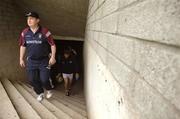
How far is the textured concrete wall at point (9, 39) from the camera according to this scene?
563 centimetres

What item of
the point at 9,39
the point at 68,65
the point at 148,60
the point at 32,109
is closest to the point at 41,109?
the point at 32,109

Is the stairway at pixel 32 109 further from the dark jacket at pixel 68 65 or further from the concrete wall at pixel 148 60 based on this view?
the concrete wall at pixel 148 60

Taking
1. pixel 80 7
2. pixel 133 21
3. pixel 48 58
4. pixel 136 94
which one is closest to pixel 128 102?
pixel 136 94

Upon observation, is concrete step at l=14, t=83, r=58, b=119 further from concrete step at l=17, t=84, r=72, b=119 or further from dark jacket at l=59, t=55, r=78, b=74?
dark jacket at l=59, t=55, r=78, b=74

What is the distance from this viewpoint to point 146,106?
2.56ft

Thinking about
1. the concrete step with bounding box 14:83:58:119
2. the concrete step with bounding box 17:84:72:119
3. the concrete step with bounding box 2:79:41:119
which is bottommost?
the concrete step with bounding box 17:84:72:119

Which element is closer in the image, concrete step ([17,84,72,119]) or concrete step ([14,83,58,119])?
concrete step ([14,83,58,119])

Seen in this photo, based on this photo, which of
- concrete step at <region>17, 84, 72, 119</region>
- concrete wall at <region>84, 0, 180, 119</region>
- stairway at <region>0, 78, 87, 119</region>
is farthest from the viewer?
concrete step at <region>17, 84, 72, 119</region>

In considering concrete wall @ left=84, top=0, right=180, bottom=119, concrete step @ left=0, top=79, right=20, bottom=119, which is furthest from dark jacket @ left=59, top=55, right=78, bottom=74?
concrete wall @ left=84, top=0, right=180, bottom=119

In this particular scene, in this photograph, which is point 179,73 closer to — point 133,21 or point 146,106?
point 146,106

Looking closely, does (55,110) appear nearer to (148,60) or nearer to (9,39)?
(9,39)

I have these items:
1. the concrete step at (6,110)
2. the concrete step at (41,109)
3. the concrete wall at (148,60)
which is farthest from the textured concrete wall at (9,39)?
the concrete wall at (148,60)

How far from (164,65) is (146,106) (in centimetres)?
21

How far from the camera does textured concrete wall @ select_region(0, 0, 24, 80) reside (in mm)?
5629
